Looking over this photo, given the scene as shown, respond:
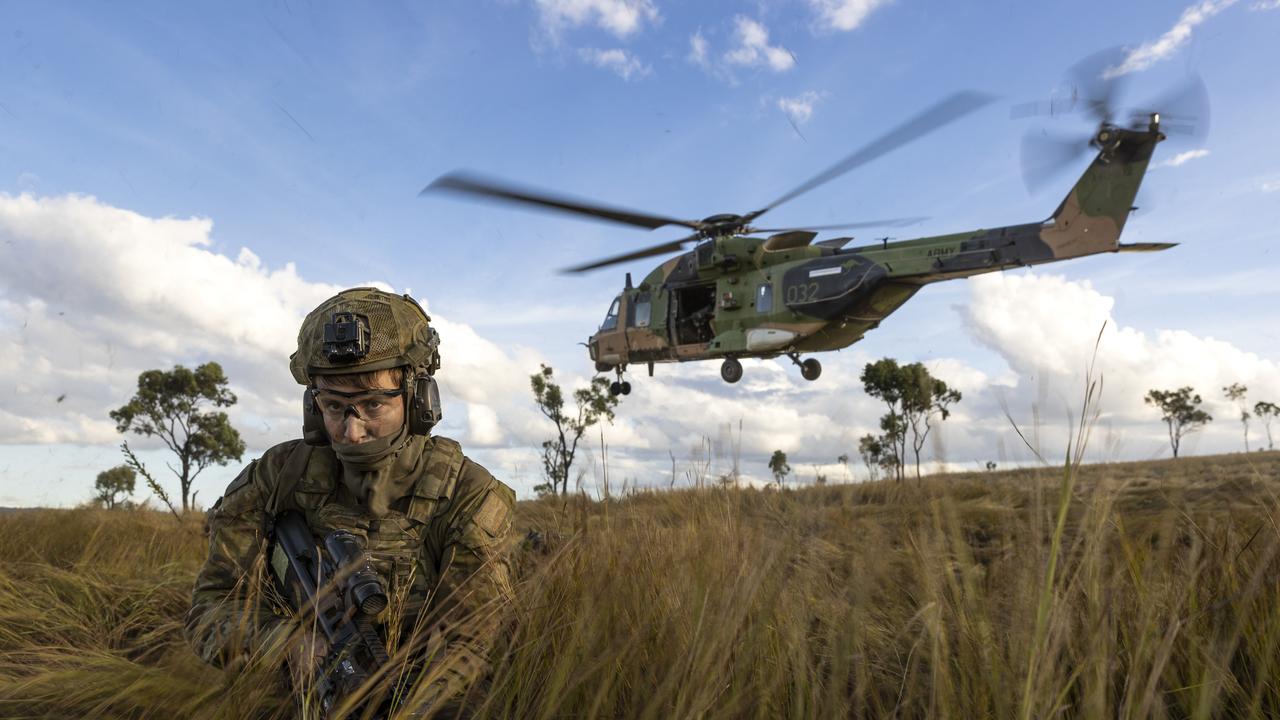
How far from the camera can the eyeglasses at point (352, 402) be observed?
2.74 m

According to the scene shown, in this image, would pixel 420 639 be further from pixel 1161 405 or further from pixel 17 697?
pixel 1161 405

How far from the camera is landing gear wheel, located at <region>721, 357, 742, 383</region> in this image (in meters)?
15.2

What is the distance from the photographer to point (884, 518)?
306 inches

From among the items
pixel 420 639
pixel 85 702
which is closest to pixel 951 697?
pixel 420 639

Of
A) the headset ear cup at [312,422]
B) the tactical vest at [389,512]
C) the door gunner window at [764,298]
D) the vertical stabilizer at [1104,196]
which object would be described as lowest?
the tactical vest at [389,512]

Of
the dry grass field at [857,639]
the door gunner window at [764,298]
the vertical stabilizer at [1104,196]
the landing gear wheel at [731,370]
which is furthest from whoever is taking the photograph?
the landing gear wheel at [731,370]

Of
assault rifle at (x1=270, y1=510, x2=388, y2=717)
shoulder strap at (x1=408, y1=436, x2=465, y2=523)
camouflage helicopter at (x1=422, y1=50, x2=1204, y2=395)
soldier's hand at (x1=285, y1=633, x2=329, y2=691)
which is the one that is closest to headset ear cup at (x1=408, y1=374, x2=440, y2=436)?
shoulder strap at (x1=408, y1=436, x2=465, y2=523)

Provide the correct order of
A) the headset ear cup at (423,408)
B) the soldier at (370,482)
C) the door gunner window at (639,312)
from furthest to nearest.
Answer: the door gunner window at (639,312)
the headset ear cup at (423,408)
the soldier at (370,482)

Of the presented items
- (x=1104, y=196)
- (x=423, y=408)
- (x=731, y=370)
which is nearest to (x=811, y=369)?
(x=731, y=370)

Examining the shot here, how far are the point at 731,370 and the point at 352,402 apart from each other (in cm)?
1280

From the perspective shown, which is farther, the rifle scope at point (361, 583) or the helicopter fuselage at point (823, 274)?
the helicopter fuselage at point (823, 274)

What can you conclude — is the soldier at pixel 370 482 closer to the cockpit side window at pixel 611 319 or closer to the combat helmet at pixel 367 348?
the combat helmet at pixel 367 348

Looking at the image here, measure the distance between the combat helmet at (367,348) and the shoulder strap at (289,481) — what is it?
66 millimetres

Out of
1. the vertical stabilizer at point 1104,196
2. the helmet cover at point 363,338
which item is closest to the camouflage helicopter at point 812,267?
the vertical stabilizer at point 1104,196
